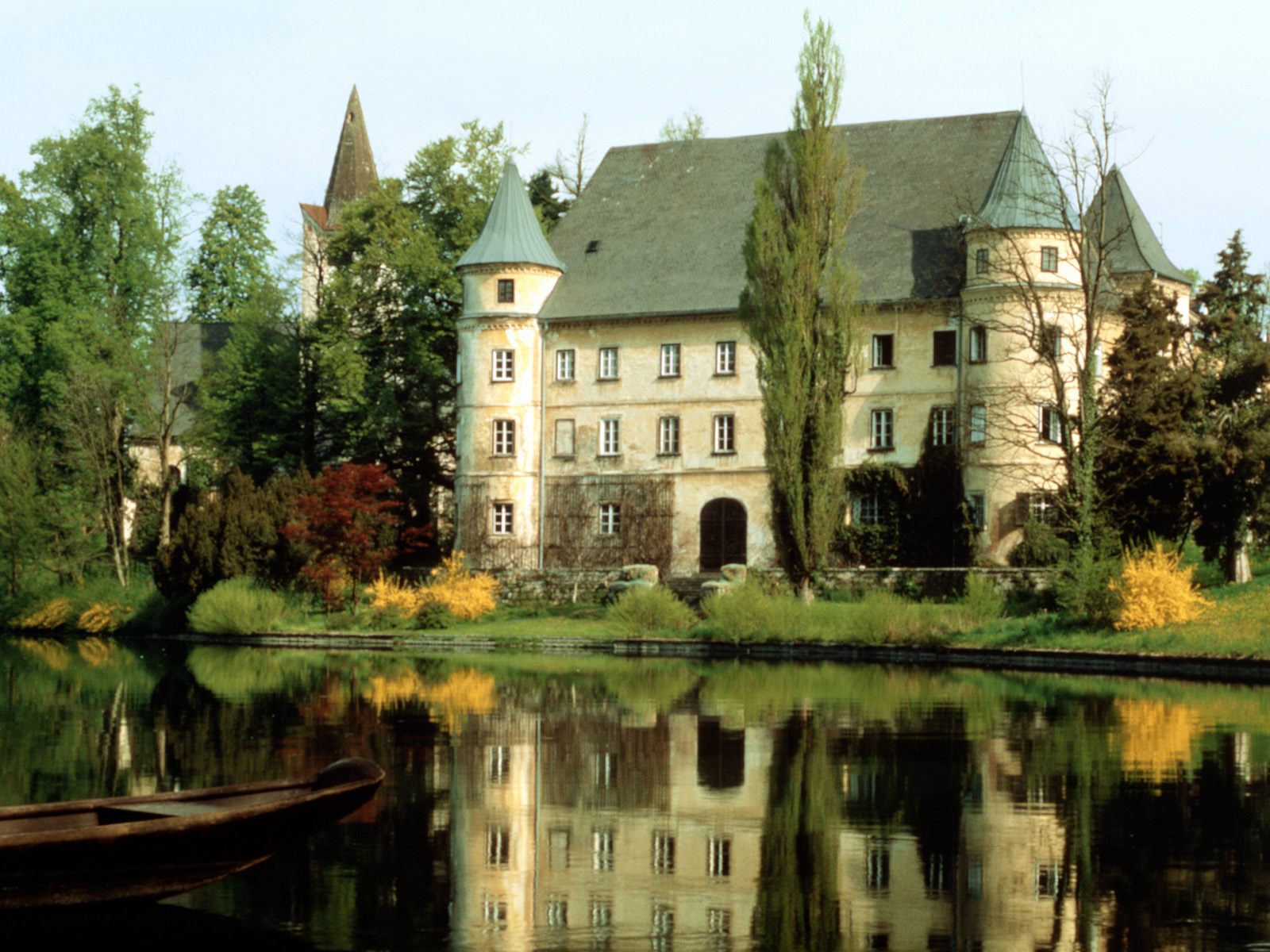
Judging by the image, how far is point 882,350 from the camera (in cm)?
5091

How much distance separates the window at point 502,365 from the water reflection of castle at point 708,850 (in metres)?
34.3

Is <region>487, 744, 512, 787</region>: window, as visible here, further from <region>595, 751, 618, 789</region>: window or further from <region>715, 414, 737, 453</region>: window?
<region>715, 414, 737, 453</region>: window

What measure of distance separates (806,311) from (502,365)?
43.3ft

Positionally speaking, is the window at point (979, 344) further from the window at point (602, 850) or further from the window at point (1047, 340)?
the window at point (602, 850)

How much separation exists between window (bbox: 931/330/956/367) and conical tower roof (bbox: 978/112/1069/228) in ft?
11.9

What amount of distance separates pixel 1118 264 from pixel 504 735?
121 ft

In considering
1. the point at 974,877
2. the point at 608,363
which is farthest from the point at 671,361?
the point at 974,877

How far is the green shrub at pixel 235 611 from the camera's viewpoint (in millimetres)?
43344

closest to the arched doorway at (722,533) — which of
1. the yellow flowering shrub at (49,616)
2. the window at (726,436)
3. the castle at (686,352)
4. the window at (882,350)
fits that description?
the castle at (686,352)

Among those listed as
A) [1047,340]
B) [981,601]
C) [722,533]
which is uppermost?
[1047,340]

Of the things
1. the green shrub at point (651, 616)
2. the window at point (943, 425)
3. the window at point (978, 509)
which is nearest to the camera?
the green shrub at point (651, 616)

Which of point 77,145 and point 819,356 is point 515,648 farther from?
point 77,145

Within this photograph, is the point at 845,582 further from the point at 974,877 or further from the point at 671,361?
the point at 974,877

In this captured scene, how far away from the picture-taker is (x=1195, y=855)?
41.3 ft
